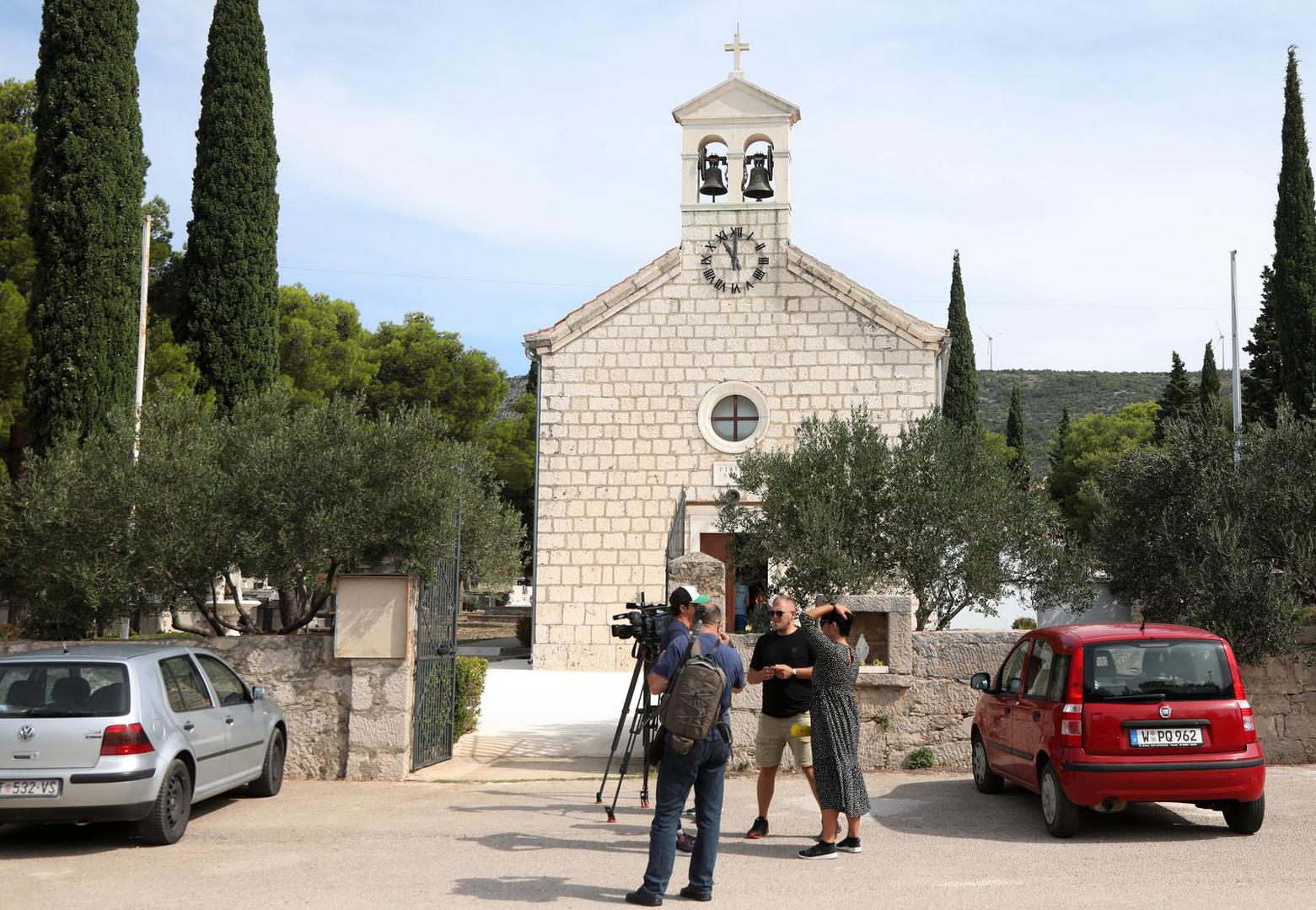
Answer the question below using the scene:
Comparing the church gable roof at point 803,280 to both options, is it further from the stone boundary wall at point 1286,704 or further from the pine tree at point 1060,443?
the pine tree at point 1060,443

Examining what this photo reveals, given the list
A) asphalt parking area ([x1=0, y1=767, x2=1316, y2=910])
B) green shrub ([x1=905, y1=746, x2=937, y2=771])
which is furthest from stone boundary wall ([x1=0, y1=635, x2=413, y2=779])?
green shrub ([x1=905, y1=746, x2=937, y2=771])

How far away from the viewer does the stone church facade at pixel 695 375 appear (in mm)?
21609

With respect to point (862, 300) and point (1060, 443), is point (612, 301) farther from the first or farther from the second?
point (1060, 443)

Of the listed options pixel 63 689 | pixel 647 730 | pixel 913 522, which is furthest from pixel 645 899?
pixel 913 522

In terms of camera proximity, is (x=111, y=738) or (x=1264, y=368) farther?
(x=1264, y=368)

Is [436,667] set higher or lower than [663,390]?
lower

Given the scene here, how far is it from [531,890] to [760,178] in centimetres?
1727

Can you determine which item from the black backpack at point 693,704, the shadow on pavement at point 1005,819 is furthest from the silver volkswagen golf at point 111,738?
the shadow on pavement at point 1005,819

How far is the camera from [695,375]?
22.1 m

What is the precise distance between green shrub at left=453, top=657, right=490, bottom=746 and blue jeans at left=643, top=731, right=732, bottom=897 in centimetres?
600

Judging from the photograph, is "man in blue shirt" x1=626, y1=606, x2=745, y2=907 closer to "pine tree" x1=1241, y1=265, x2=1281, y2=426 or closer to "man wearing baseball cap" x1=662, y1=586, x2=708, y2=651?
"man wearing baseball cap" x1=662, y1=586, x2=708, y2=651

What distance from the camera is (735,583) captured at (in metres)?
21.8

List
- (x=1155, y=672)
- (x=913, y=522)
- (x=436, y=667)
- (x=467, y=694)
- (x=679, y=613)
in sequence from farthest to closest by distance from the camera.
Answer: (x=913, y=522) → (x=467, y=694) → (x=436, y=667) → (x=679, y=613) → (x=1155, y=672)

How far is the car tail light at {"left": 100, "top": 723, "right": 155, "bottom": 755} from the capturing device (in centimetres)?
746
